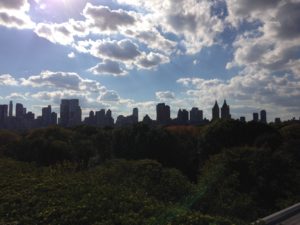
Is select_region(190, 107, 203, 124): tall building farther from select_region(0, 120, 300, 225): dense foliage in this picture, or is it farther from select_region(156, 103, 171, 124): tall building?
select_region(0, 120, 300, 225): dense foliage

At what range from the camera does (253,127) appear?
4419cm

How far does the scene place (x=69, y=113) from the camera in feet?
456

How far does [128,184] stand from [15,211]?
5726 millimetres

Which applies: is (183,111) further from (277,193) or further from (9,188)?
(9,188)

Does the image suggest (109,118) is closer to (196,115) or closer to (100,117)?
(100,117)

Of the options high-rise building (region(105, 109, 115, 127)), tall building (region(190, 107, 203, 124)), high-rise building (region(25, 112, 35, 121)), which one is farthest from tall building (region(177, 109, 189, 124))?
high-rise building (region(25, 112, 35, 121))

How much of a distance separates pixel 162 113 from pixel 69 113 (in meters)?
40.8

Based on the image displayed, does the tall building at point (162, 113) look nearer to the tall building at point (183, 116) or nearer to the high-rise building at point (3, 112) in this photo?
the tall building at point (183, 116)

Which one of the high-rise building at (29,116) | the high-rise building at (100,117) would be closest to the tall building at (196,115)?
the high-rise building at (100,117)

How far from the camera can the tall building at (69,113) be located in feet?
446

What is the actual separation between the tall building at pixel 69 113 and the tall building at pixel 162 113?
34.1m

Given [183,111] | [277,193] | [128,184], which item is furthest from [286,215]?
[183,111]

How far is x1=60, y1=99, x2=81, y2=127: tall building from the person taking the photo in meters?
136

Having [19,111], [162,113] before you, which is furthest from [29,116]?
[162,113]
